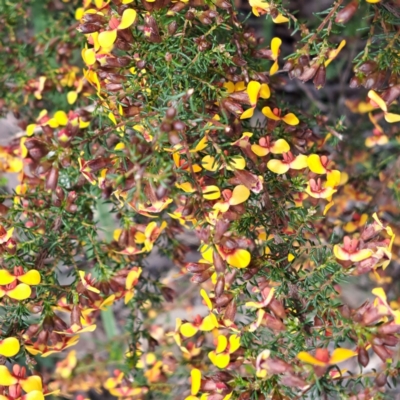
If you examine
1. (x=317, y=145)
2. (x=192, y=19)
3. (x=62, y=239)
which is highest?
(x=192, y=19)

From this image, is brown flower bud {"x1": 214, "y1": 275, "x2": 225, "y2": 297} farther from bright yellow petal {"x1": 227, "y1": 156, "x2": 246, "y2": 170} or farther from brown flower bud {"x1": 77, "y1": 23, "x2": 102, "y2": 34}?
brown flower bud {"x1": 77, "y1": 23, "x2": 102, "y2": 34}

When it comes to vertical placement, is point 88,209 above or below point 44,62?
below

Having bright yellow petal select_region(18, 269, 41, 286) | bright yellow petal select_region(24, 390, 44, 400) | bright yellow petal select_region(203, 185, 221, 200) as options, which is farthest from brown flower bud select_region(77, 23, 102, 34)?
bright yellow petal select_region(24, 390, 44, 400)

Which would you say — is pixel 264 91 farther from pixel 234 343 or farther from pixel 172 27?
pixel 234 343

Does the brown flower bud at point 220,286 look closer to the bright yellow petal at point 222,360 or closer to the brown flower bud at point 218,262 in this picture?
the brown flower bud at point 218,262

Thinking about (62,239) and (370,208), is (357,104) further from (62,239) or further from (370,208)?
(62,239)

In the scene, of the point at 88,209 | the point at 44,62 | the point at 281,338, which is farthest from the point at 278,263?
the point at 44,62

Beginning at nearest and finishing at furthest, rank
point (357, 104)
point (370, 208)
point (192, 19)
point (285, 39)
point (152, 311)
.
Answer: point (192, 19), point (370, 208), point (357, 104), point (152, 311), point (285, 39)
